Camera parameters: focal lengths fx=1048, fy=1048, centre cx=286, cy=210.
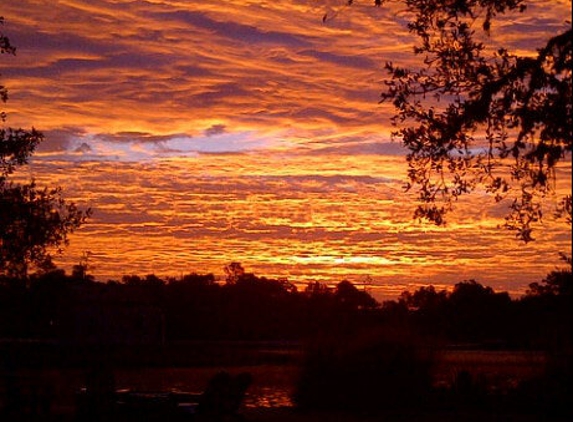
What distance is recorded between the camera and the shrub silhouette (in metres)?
26.9

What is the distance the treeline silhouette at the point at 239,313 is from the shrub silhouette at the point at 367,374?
5.12 ft

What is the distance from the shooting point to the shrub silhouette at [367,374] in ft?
88.1

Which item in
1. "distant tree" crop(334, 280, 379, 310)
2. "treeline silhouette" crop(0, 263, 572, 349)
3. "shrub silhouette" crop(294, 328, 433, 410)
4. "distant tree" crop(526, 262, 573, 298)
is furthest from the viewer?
"distant tree" crop(334, 280, 379, 310)

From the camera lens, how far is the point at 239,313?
90562 millimetres

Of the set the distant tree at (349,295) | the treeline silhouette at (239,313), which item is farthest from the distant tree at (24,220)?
the distant tree at (349,295)

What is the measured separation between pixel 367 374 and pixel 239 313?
208 feet

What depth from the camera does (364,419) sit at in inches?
918

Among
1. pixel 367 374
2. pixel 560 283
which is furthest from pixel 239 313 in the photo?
pixel 560 283

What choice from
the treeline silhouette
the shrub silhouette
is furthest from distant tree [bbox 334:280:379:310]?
the shrub silhouette

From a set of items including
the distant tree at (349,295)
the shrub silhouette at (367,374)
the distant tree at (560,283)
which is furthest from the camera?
the distant tree at (349,295)

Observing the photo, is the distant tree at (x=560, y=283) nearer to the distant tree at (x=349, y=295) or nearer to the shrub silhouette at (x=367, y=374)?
the shrub silhouette at (x=367, y=374)

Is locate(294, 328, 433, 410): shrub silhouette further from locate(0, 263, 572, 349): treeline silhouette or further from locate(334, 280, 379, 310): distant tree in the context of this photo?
locate(334, 280, 379, 310): distant tree

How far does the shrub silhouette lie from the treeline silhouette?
5.12 feet

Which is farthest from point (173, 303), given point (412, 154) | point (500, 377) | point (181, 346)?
point (412, 154)
